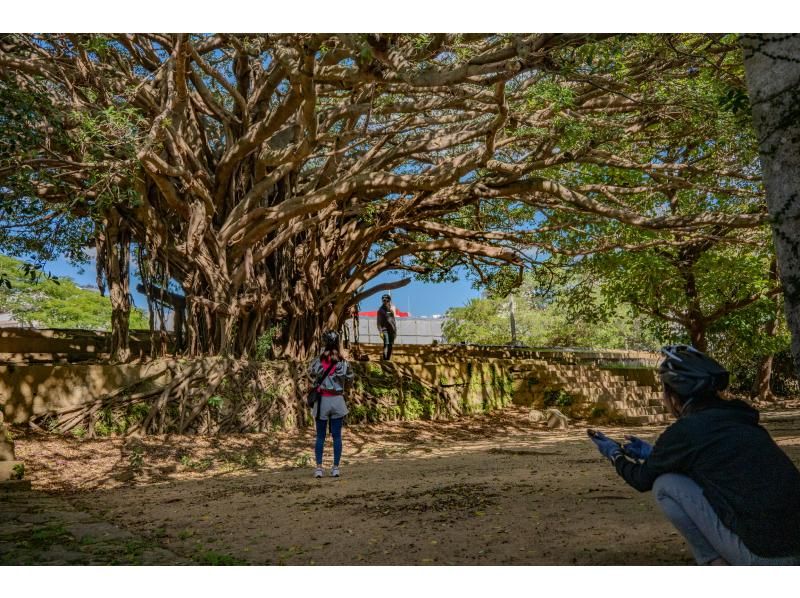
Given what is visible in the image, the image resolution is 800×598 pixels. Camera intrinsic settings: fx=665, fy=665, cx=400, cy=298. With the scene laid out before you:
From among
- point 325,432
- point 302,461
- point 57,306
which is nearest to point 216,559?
point 325,432

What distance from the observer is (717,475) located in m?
2.06

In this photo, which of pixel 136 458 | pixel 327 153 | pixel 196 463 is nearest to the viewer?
pixel 136 458

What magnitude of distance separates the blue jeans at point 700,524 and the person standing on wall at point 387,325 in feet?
29.7

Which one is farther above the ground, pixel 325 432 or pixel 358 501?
pixel 325 432

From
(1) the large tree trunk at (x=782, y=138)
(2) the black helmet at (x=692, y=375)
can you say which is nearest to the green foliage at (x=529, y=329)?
(1) the large tree trunk at (x=782, y=138)

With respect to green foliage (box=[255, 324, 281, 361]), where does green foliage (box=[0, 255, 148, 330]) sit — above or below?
above

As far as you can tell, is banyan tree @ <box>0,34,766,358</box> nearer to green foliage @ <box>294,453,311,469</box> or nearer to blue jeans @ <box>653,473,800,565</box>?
green foliage @ <box>294,453,311,469</box>

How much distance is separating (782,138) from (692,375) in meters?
1.10

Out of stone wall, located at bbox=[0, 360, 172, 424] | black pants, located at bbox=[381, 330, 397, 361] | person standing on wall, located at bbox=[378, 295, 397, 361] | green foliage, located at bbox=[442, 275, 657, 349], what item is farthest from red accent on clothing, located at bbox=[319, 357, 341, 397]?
green foliage, located at bbox=[442, 275, 657, 349]

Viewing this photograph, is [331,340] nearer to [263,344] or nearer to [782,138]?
[263,344]

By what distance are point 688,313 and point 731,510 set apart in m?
10.6

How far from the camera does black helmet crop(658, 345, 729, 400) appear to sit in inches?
85.7

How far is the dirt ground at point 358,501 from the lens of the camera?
123 inches

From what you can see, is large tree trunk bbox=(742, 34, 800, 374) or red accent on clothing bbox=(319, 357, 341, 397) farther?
red accent on clothing bbox=(319, 357, 341, 397)
